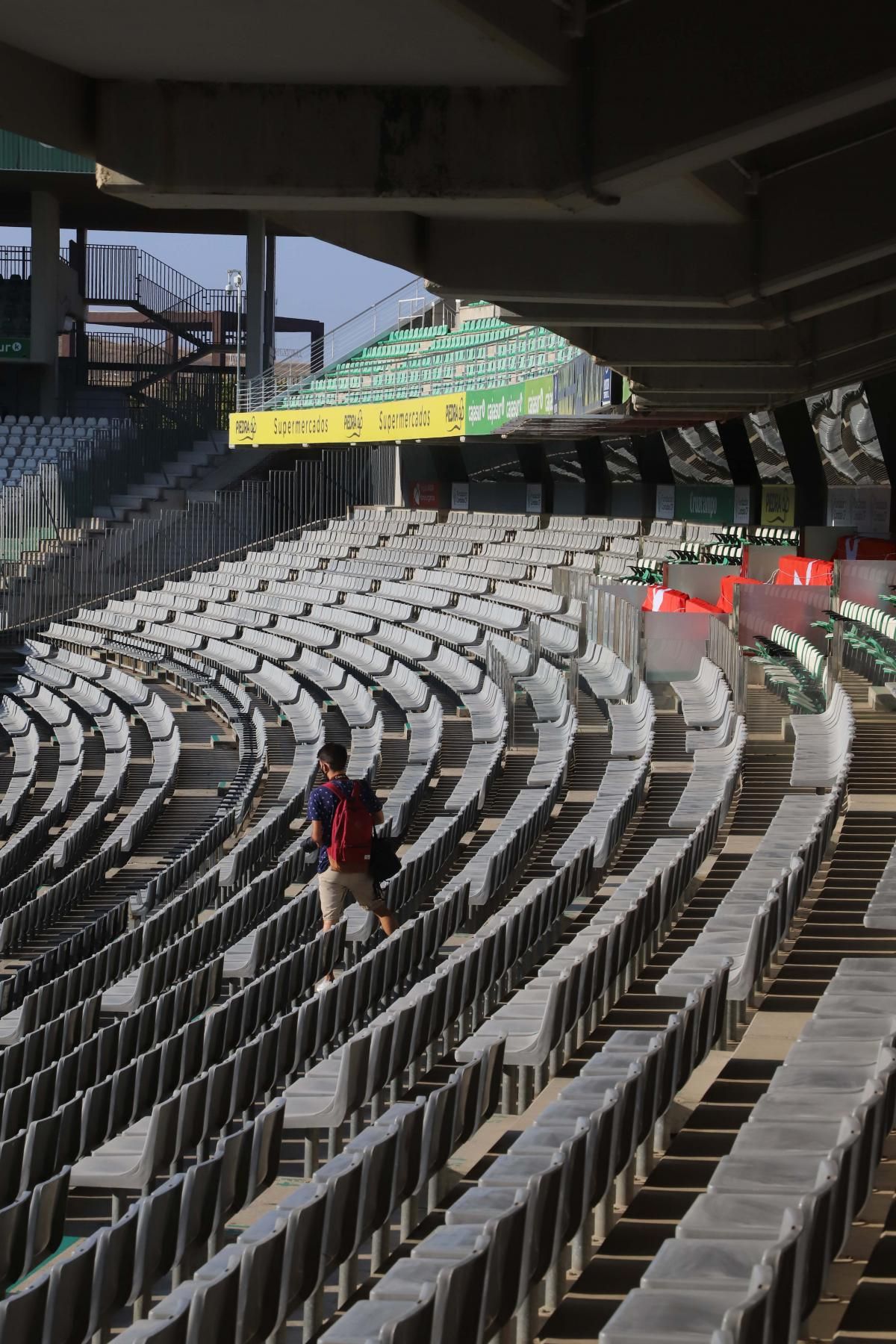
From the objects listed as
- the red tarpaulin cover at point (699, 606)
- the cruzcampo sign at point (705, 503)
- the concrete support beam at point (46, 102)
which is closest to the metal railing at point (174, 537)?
the cruzcampo sign at point (705, 503)

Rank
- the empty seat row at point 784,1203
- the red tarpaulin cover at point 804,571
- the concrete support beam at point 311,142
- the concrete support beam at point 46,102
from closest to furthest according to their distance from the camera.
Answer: the empty seat row at point 784,1203 → the concrete support beam at point 46,102 → the concrete support beam at point 311,142 → the red tarpaulin cover at point 804,571

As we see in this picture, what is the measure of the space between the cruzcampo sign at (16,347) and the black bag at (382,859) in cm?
2836

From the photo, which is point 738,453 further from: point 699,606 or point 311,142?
point 311,142

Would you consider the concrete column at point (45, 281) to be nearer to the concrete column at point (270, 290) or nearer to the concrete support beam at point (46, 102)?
the concrete column at point (270, 290)

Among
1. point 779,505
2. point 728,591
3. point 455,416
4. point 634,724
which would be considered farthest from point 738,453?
point 634,724

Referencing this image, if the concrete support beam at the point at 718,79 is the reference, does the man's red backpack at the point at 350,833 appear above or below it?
below

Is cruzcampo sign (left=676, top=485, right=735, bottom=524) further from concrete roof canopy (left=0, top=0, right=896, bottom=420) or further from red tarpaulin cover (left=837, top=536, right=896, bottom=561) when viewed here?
concrete roof canopy (left=0, top=0, right=896, bottom=420)

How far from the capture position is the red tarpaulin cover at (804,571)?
1499 cm

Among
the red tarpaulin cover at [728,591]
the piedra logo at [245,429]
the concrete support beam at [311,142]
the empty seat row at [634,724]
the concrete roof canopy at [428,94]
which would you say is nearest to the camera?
the concrete roof canopy at [428,94]

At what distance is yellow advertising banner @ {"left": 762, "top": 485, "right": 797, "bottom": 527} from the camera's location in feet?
71.4

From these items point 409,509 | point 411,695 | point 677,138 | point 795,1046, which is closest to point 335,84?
point 677,138

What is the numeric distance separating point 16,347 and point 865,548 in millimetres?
21002

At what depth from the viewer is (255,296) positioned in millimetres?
31984

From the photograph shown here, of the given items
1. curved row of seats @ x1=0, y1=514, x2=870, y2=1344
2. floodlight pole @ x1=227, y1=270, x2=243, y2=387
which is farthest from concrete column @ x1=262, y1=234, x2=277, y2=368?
curved row of seats @ x1=0, y1=514, x2=870, y2=1344
